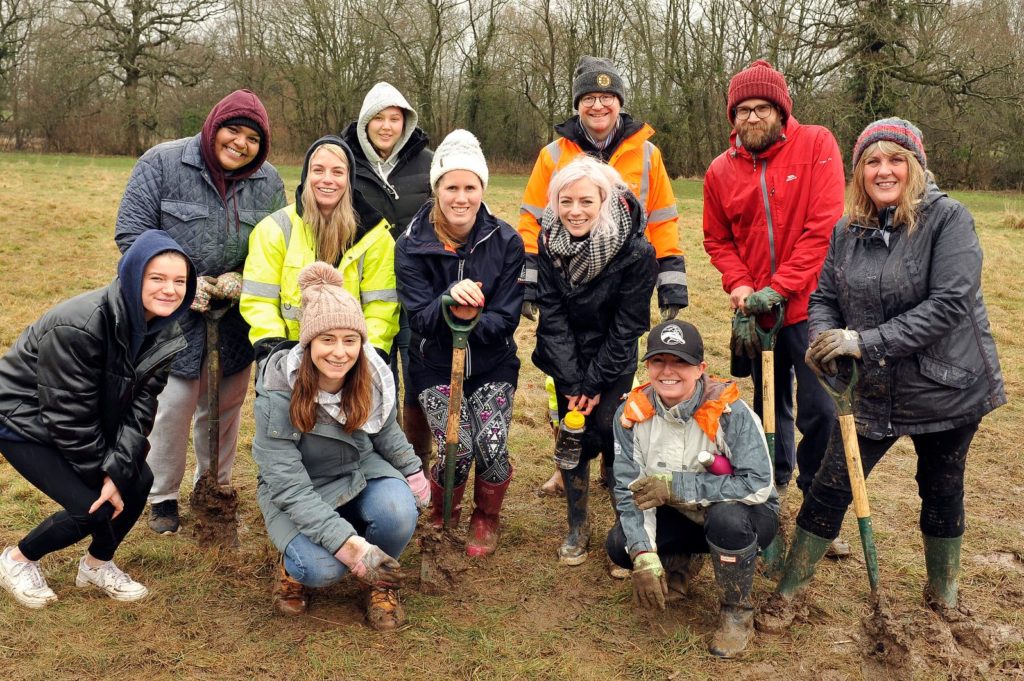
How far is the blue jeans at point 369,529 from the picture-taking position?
11.3 feet

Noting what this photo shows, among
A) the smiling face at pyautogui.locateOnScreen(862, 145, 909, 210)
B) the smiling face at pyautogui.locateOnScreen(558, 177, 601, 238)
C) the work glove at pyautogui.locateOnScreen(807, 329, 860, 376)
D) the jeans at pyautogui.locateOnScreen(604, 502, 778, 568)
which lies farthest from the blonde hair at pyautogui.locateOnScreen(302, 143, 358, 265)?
the smiling face at pyautogui.locateOnScreen(862, 145, 909, 210)

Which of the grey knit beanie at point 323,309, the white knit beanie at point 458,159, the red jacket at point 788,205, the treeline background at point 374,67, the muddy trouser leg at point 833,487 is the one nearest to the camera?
the grey knit beanie at point 323,309

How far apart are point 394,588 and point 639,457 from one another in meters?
1.18

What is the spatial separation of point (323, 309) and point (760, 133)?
7.40 ft

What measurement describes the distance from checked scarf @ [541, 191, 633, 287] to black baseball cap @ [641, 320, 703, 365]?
20.7 inches

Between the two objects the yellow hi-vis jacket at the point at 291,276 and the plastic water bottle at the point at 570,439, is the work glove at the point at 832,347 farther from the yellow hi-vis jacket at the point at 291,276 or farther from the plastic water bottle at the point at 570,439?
the yellow hi-vis jacket at the point at 291,276

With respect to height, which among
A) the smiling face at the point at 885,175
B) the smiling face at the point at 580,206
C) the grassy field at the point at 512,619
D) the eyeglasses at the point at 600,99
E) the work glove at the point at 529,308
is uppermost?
the eyeglasses at the point at 600,99

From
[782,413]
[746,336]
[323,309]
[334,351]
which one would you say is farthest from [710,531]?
[323,309]

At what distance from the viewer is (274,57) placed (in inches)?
1145

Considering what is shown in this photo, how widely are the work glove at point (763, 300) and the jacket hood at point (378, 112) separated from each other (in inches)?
75.0

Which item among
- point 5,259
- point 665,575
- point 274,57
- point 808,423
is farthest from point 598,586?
point 274,57

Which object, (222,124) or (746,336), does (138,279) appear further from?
(746,336)

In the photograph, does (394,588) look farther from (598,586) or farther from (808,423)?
(808,423)

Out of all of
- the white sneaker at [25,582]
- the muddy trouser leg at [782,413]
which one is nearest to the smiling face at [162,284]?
the white sneaker at [25,582]
